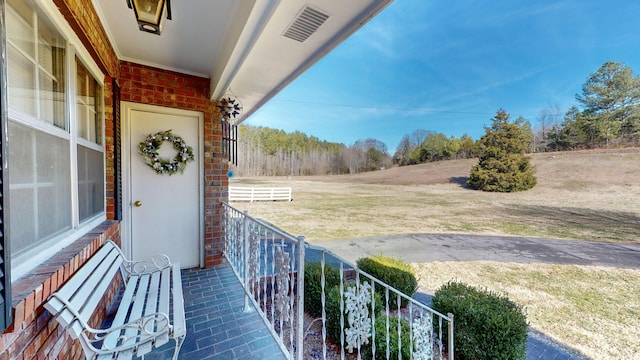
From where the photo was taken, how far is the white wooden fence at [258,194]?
11.8m

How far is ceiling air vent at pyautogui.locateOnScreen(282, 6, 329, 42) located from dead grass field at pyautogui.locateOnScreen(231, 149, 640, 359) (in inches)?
156

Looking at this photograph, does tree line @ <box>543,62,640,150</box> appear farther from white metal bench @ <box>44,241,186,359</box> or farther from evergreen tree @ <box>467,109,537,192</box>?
white metal bench @ <box>44,241,186,359</box>

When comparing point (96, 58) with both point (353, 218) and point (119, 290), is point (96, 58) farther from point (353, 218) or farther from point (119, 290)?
point (353, 218)

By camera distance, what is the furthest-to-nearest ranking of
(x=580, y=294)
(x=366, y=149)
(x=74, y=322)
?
(x=366, y=149) < (x=580, y=294) < (x=74, y=322)

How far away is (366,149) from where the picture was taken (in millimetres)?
16203

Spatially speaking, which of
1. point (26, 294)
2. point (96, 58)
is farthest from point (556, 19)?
point (26, 294)

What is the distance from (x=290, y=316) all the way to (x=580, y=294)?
517 cm

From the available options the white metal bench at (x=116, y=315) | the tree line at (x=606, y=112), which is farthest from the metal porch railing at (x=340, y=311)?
the tree line at (x=606, y=112)

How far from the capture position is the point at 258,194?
12.4 m

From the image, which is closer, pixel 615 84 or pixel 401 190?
pixel 615 84

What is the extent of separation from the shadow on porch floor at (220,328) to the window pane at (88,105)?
175 cm

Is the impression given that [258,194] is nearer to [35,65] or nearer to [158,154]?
[158,154]

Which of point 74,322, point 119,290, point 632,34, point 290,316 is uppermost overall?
point 632,34

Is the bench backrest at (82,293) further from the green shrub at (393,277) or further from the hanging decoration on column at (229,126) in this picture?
the green shrub at (393,277)
